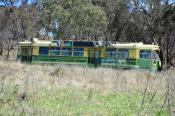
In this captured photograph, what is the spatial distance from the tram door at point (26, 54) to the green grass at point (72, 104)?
2148 centimetres

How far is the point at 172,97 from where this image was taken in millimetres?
7766

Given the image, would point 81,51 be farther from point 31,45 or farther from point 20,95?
point 20,95

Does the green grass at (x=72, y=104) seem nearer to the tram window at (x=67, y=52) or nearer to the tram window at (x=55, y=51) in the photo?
the tram window at (x=67, y=52)

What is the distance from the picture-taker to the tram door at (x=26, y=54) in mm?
33991

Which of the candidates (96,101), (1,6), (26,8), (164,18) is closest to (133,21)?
(164,18)

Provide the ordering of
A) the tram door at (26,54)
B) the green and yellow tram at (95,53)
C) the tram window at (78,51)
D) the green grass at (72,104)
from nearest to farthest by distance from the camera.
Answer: the green grass at (72,104)
the green and yellow tram at (95,53)
the tram window at (78,51)
the tram door at (26,54)

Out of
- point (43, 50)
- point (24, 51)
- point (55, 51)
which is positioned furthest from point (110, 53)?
point (24, 51)

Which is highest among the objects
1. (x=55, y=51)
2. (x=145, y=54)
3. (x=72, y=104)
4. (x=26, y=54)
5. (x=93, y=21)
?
(x=93, y=21)

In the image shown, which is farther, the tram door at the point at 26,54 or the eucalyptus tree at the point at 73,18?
the eucalyptus tree at the point at 73,18

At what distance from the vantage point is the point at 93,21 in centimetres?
4472

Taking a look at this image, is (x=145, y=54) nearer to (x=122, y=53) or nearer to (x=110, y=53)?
(x=122, y=53)

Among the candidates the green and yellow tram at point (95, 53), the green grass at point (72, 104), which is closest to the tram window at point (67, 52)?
the green and yellow tram at point (95, 53)

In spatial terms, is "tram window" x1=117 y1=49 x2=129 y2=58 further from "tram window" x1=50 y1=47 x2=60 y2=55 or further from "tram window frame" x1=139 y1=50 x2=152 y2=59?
"tram window" x1=50 y1=47 x2=60 y2=55

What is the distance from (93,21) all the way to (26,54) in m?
12.4
